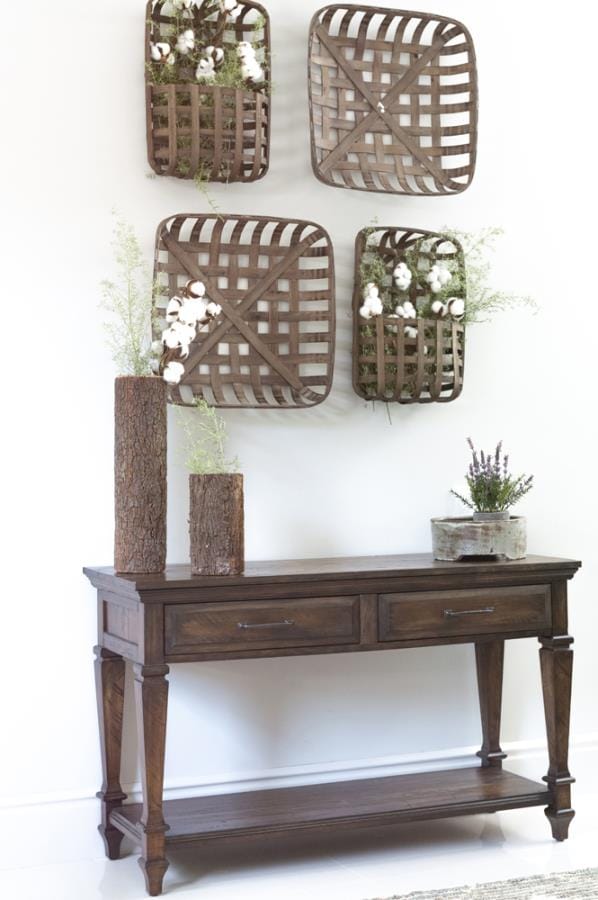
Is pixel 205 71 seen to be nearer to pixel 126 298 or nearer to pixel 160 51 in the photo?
pixel 160 51

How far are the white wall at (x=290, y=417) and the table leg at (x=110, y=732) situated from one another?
0.10 metres

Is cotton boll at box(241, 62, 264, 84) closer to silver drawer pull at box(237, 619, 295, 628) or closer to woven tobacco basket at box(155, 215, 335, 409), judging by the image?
woven tobacco basket at box(155, 215, 335, 409)

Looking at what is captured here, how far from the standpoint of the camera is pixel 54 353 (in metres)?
2.89

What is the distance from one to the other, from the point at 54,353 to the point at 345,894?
148 cm

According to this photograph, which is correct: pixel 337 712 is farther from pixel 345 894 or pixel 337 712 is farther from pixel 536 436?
pixel 536 436

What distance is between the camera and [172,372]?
276cm

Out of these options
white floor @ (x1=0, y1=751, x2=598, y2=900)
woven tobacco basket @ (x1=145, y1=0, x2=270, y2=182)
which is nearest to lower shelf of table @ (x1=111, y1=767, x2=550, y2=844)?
white floor @ (x1=0, y1=751, x2=598, y2=900)

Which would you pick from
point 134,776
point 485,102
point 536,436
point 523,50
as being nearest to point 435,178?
point 485,102

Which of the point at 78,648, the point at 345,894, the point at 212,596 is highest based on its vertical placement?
the point at 212,596

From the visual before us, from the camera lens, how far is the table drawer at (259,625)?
256 centimetres

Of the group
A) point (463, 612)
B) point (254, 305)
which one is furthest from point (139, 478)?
point (463, 612)

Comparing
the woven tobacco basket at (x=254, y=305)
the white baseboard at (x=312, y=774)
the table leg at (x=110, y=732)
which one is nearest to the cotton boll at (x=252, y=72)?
the woven tobacco basket at (x=254, y=305)

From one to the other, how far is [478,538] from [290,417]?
2.01ft

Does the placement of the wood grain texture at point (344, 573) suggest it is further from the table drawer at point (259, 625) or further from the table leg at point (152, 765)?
the table leg at point (152, 765)
